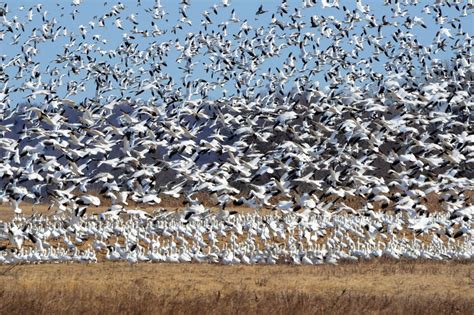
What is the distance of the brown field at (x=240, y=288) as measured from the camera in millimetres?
15922

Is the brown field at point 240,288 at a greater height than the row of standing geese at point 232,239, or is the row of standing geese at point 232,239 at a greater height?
the row of standing geese at point 232,239

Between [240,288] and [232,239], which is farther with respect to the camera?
[232,239]

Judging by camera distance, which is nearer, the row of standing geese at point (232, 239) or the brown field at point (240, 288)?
the brown field at point (240, 288)

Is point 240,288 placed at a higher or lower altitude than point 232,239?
lower

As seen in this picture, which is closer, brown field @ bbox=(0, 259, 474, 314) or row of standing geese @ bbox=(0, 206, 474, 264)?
brown field @ bbox=(0, 259, 474, 314)

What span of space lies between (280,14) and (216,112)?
465cm

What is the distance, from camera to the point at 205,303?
1631 cm

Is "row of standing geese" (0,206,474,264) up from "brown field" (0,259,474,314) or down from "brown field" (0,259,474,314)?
up

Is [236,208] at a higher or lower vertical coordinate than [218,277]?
higher

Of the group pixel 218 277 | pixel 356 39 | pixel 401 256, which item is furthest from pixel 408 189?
pixel 356 39

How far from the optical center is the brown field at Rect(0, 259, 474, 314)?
52.2ft

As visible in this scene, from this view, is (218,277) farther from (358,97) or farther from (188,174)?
(358,97)

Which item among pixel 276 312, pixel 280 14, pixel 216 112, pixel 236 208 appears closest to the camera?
pixel 276 312

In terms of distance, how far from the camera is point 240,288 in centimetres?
2170
